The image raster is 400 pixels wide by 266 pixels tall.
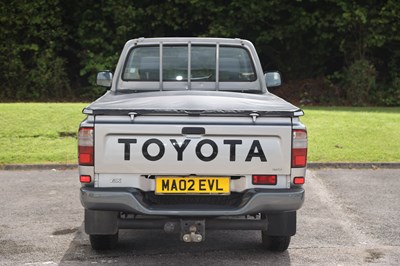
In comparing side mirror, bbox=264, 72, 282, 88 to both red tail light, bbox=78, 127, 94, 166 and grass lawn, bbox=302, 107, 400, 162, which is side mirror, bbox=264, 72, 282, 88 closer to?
red tail light, bbox=78, 127, 94, 166

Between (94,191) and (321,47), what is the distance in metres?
16.6

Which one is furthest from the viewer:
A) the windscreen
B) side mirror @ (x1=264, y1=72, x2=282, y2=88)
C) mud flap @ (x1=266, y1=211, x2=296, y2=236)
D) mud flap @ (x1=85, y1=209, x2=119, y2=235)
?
side mirror @ (x1=264, y1=72, x2=282, y2=88)

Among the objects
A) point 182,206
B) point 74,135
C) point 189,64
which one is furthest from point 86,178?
point 74,135

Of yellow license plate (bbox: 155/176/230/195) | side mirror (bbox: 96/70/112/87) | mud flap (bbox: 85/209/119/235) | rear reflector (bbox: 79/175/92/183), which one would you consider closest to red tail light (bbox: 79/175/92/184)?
rear reflector (bbox: 79/175/92/183)

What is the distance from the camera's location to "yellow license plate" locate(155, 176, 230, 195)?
527cm

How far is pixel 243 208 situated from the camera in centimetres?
520

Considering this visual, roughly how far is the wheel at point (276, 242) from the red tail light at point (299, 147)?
2.83 ft

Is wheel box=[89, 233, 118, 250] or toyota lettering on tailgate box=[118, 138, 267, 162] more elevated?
toyota lettering on tailgate box=[118, 138, 267, 162]

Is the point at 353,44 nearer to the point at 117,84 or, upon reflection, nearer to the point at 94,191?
the point at 117,84

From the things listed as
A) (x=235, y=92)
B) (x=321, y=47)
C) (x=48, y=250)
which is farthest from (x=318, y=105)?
(x=48, y=250)

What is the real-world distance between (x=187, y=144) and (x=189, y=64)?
2.30 m

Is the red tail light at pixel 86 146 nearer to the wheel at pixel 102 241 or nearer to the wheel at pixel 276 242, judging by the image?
the wheel at pixel 102 241

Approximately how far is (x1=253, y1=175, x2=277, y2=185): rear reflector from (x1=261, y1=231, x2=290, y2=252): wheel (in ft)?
2.33

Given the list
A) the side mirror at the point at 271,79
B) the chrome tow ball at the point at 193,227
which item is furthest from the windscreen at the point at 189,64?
the chrome tow ball at the point at 193,227
